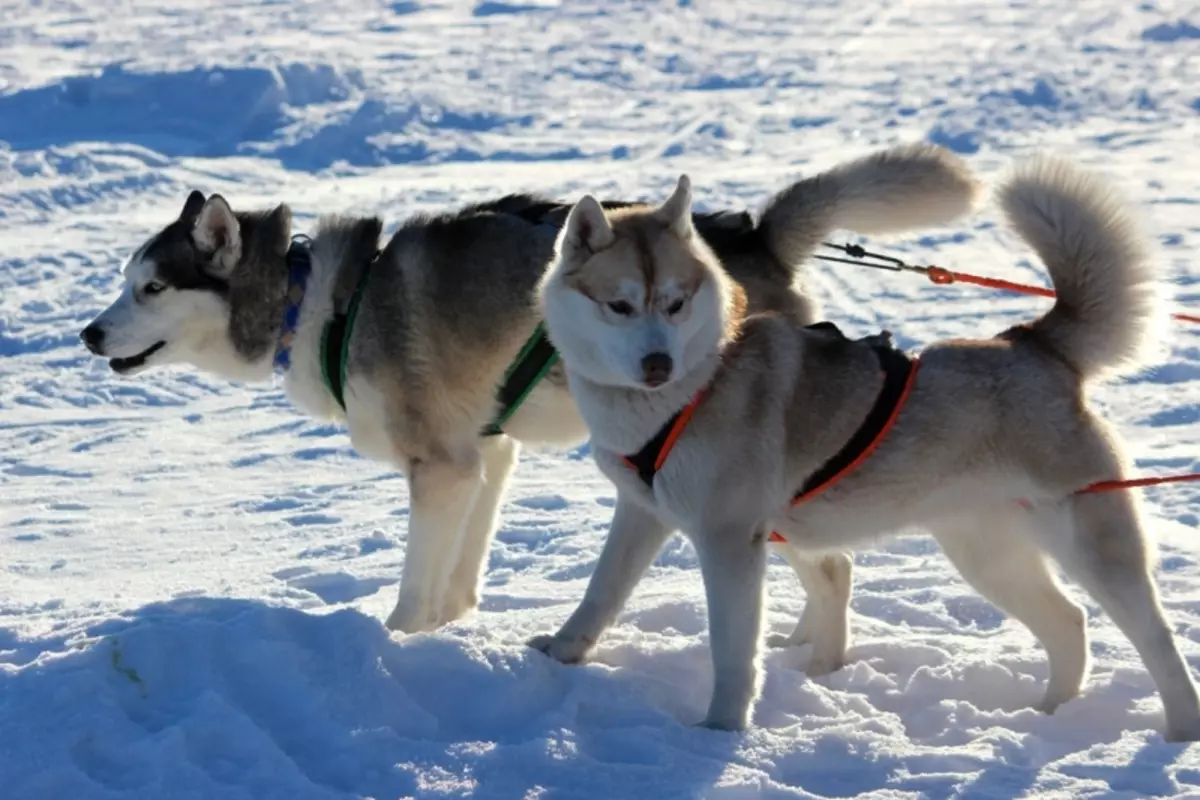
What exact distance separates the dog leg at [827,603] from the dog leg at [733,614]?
0.74 m

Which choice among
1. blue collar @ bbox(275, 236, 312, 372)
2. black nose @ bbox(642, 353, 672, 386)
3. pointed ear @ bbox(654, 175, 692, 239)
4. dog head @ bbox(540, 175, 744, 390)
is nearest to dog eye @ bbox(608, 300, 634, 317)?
dog head @ bbox(540, 175, 744, 390)

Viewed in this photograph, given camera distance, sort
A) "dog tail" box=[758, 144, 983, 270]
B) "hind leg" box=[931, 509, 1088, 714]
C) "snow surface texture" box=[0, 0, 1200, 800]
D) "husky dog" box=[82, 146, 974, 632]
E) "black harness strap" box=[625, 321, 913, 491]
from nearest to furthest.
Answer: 1. "snow surface texture" box=[0, 0, 1200, 800]
2. "black harness strap" box=[625, 321, 913, 491]
3. "hind leg" box=[931, 509, 1088, 714]
4. "dog tail" box=[758, 144, 983, 270]
5. "husky dog" box=[82, 146, 974, 632]

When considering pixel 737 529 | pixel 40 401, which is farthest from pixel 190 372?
pixel 737 529

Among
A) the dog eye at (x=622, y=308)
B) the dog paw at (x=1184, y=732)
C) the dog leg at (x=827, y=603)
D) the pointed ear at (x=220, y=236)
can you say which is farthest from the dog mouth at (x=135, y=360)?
the dog paw at (x=1184, y=732)

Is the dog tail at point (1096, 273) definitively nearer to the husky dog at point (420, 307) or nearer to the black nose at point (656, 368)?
the husky dog at point (420, 307)

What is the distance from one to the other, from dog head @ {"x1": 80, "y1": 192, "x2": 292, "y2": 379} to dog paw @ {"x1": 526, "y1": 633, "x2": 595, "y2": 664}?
4.84ft

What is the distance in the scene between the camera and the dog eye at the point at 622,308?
149 inches

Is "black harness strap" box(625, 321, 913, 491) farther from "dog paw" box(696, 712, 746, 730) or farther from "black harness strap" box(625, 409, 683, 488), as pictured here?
"dog paw" box(696, 712, 746, 730)

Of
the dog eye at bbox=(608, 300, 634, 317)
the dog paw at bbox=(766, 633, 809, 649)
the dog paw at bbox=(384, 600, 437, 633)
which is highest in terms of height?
the dog eye at bbox=(608, 300, 634, 317)

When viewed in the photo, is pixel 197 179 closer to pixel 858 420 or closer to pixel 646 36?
pixel 646 36

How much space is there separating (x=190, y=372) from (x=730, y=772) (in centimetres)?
663

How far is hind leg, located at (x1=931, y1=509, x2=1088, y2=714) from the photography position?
431cm

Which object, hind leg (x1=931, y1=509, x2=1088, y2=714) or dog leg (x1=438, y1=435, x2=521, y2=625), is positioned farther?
dog leg (x1=438, y1=435, x2=521, y2=625)

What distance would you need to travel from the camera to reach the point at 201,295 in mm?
4996
